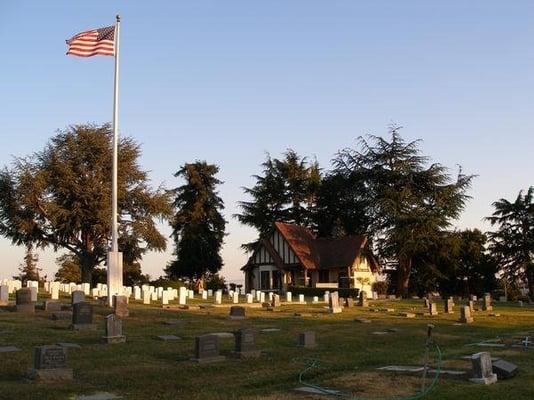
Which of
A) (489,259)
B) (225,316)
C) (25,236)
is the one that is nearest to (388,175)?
(489,259)

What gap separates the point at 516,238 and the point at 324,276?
67.7 ft

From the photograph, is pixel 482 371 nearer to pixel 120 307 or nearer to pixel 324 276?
pixel 120 307

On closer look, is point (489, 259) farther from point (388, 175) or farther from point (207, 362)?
point (207, 362)

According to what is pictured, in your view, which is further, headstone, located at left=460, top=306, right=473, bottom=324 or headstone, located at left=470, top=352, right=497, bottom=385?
headstone, located at left=460, top=306, right=473, bottom=324

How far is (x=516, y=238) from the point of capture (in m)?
63.8

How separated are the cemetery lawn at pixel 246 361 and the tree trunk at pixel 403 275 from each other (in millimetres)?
35622

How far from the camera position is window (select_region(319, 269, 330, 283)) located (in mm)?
60206

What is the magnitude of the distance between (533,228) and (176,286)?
1470 inches

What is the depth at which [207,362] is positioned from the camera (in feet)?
45.2

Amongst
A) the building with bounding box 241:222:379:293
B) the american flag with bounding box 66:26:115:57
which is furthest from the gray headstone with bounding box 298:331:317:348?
the building with bounding box 241:222:379:293

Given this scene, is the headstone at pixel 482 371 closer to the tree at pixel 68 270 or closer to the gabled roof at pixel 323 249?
the gabled roof at pixel 323 249

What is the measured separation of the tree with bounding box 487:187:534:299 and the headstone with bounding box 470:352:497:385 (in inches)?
2097

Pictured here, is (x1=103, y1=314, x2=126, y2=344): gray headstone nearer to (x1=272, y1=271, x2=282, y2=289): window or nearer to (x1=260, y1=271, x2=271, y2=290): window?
(x1=272, y1=271, x2=282, y2=289): window

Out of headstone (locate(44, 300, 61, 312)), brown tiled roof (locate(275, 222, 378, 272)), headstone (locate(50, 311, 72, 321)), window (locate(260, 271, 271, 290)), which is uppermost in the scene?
brown tiled roof (locate(275, 222, 378, 272))
